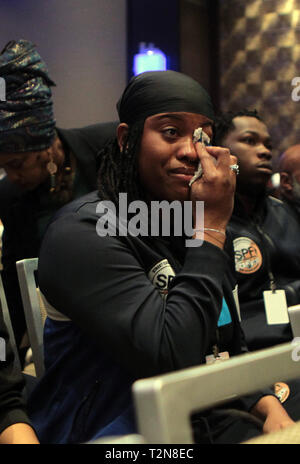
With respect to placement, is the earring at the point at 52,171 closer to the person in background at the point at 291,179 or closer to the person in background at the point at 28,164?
the person in background at the point at 28,164

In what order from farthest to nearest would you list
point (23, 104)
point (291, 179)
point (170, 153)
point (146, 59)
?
point (146, 59) → point (291, 179) → point (23, 104) → point (170, 153)

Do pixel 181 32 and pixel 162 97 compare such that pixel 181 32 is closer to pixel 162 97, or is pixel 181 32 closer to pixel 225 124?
pixel 225 124

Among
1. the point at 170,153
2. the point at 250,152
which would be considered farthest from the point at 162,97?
the point at 250,152

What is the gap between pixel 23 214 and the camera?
1.96 m

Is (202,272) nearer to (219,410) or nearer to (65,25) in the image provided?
(219,410)

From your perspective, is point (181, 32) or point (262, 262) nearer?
point (262, 262)

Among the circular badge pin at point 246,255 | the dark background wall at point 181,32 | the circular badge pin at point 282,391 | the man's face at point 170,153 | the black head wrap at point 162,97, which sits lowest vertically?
the circular badge pin at point 282,391

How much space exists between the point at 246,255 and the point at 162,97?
1.07 metres

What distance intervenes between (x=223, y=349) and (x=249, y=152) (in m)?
1.35

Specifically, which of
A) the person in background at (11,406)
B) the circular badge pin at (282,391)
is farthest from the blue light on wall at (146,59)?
the person in background at (11,406)

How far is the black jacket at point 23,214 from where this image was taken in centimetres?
187

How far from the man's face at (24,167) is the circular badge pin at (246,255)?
0.82 m

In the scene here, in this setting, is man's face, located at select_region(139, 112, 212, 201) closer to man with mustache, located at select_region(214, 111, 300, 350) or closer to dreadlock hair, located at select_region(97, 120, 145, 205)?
dreadlock hair, located at select_region(97, 120, 145, 205)

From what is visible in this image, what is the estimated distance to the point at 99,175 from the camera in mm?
1256
